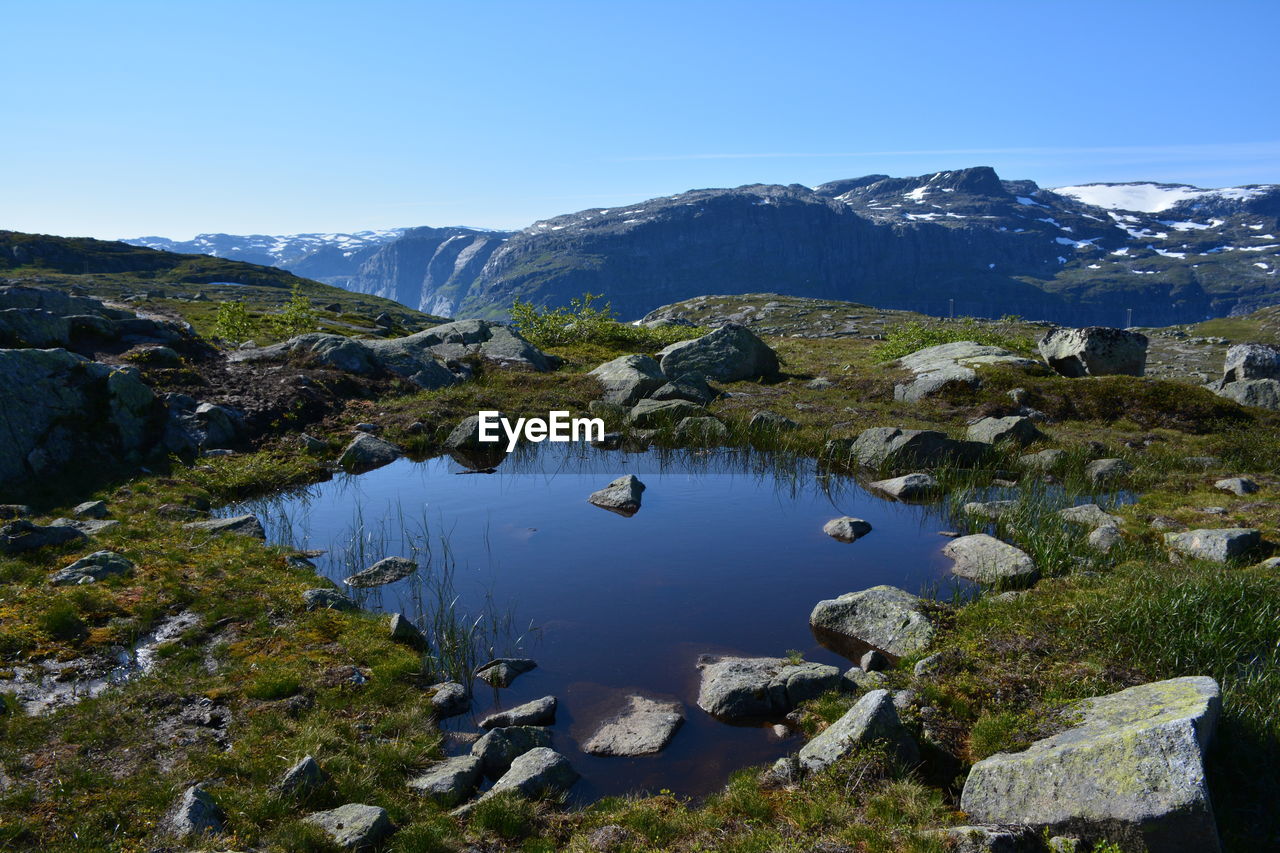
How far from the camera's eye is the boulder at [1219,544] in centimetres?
1288

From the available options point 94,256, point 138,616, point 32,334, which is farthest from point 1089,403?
point 94,256

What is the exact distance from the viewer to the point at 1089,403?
87.5ft

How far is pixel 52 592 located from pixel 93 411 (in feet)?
32.9

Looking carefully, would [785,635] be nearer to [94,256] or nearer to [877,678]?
[877,678]

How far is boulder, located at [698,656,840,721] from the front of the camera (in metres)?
9.97

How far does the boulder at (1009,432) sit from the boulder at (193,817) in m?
21.7

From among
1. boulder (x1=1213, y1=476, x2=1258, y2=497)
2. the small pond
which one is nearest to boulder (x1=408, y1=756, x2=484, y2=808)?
the small pond

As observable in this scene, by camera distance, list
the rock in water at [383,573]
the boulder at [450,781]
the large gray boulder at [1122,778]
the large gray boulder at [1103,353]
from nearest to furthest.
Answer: the large gray boulder at [1122,778] → the boulder at [450,781] → the rock in water at [383,573] → the large gray boulder at [1103,353]

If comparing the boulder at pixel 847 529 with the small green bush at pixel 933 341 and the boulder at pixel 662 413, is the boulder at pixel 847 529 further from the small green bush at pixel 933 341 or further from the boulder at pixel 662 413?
the small green bush at pixel 933 341

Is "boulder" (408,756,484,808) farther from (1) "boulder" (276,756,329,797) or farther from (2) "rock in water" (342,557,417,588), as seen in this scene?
(2) "rock in water" (342,557,417,588)

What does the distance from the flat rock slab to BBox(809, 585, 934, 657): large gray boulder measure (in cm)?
347

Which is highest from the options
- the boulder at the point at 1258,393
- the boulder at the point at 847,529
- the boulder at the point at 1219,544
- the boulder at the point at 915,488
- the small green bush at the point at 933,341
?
the small green bush at the point at 933,341

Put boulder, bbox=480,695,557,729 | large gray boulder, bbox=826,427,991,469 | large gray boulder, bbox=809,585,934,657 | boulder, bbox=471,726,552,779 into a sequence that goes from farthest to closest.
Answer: large gray boulder, bbox=826,427,991,469, large gray boulder, bbox=809,585,934,657, boulder, bbox=480,695,557,729, boulder, bbox=471,726,552,779

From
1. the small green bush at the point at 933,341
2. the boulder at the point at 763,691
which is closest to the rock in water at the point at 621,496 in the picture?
the boulder at the point at 763,691
